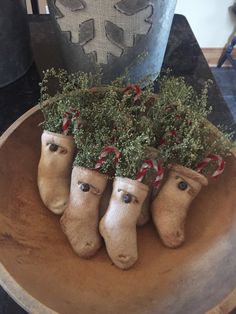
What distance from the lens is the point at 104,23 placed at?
608 mm

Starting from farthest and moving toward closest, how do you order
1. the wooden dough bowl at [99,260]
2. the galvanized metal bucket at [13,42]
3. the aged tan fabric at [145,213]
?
1. the galvanized metal bucket at [13,42]
2. the aged tan fabric at [145,213]
3. the wooden dough bowl at [99,260]

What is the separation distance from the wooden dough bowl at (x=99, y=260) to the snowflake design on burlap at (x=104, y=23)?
0.51 feet

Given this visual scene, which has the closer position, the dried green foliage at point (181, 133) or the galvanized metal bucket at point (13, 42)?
the dried green foliage at point (181, 133)

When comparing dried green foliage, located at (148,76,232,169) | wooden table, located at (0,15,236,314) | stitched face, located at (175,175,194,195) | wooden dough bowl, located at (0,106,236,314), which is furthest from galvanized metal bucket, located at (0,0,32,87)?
stitched face, located at (175,175,194,195)

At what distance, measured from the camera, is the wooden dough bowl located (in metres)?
0.47

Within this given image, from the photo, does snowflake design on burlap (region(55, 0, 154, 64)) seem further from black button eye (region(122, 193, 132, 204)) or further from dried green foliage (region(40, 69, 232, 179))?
black button eye (region(122, 193, 132, 204))

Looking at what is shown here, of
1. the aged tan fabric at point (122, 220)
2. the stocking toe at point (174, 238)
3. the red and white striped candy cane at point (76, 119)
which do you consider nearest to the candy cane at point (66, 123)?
the red and white striped candy cane at point (76, 119)

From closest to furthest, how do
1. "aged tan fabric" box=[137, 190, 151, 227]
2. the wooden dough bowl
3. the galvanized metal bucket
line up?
the wooden dough bowl → "aged tan fabric" box=[137, 190, 151, 227] → the galvanized metal bucket

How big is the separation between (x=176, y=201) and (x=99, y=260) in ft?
0.45

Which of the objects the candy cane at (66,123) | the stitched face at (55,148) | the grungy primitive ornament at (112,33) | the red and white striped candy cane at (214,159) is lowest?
the red and white striped candy cane at (214,159)

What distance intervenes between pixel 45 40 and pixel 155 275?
0.61 m

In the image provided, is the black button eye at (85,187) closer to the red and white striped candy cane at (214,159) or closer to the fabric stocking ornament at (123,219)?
the fabric stocking ornament at (123,219)

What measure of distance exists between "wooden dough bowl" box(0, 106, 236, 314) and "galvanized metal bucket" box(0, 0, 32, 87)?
0.63 feet

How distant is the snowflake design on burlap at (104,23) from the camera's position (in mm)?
584
